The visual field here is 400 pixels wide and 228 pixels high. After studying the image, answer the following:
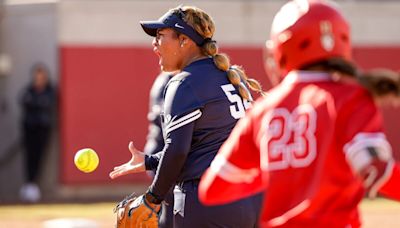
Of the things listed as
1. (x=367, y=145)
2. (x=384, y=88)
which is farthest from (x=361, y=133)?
(x=384, y=88)

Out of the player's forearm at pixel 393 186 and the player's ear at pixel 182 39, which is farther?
the player's ear at pixel 182 39

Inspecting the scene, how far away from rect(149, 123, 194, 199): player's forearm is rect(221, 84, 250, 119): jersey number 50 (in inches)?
13.8

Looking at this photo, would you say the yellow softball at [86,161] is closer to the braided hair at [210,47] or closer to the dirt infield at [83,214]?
the braided hair at [210,47]

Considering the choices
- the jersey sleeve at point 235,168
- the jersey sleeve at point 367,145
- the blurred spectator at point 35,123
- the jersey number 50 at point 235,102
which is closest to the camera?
the jersey sleeve at point 367,145

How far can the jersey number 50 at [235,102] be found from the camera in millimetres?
5781

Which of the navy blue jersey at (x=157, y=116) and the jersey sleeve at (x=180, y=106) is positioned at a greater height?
the jersey sleeve at (x=180, y=106)

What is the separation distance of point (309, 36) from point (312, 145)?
404 mm

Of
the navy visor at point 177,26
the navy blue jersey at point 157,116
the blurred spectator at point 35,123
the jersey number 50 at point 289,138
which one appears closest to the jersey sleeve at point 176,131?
the navy visor at point 177,26

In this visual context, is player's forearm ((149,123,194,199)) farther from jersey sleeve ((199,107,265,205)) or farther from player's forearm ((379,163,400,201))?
player's forearm ((379,163,400,201))

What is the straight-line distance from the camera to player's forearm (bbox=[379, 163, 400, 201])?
140 inches

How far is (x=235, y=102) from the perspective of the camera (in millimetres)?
5820

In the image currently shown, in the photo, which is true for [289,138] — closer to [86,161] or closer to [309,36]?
[309,36]

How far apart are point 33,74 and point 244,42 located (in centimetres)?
378

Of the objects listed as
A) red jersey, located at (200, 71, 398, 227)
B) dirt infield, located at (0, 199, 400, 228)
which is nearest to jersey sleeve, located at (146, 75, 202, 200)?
red jersey, located at (200, 71, 398, 227)
